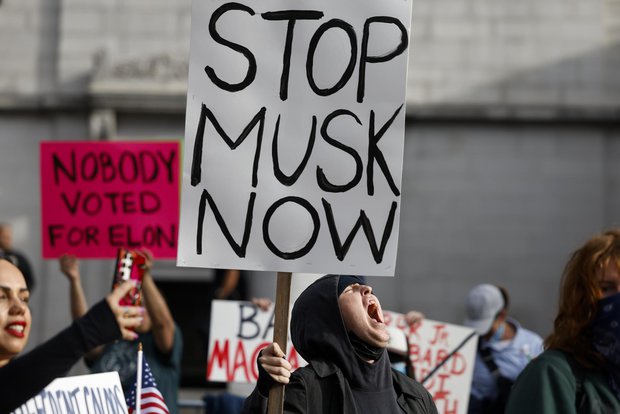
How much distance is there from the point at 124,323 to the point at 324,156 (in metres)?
0.78

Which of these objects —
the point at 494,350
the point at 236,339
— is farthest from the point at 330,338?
the point at 494,350

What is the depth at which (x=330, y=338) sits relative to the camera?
3.75m

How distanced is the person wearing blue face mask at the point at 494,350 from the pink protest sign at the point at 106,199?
1781 millimetres

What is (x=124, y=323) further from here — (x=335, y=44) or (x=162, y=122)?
(x=162, y=122)

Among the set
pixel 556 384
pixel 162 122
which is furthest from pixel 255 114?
pixel 162 122

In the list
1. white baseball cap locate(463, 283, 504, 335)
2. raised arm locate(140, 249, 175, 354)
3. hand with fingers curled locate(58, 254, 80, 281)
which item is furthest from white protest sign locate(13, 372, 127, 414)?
white baseball cap locate(463, 283, 504, 335)

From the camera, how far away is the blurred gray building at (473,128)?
12945 millimetres

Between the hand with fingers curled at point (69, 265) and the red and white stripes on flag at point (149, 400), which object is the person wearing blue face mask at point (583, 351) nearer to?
the red and white stripes on flag at point (149, 400)

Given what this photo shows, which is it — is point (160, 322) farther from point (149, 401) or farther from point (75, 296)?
point (149, 401)

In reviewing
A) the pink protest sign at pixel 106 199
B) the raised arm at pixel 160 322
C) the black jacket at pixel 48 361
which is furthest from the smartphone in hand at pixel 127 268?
the black jacket at pixel 48 361

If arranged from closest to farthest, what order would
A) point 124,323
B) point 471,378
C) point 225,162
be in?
1. point 124,323
2. point 225,162
3. point 471,378

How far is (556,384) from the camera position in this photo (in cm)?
383

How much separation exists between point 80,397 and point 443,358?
311 cm

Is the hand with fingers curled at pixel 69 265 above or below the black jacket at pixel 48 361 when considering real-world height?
below
